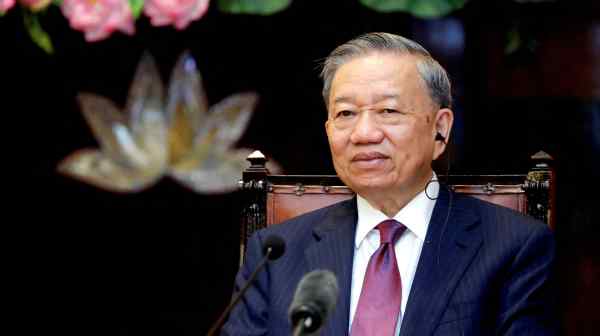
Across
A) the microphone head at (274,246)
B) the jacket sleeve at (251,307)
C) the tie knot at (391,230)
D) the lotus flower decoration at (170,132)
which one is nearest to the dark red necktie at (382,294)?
the tie knot at (391,230)

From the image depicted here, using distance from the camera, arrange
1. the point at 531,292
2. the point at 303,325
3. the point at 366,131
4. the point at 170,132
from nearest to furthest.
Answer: the point at 303,325
the point at 531,292
the point at 366,131
the point at 170,132

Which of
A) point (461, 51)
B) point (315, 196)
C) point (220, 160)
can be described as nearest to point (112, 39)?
point (220, 160)

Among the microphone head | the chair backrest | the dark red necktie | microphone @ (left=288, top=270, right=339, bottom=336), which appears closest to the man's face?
the dark red necktie

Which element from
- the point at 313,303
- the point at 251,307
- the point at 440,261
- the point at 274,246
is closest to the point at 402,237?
the point at 440,261

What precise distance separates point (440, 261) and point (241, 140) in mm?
2363

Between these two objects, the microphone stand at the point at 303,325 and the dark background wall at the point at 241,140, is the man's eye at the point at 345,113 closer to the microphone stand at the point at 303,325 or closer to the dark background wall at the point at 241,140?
the microphone stand at the point at 303,325

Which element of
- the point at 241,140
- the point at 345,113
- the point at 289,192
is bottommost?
the point at 289,192

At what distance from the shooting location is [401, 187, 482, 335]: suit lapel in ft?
5.15

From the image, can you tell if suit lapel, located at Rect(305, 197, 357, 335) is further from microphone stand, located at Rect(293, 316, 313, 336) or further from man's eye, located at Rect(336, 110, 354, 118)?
microphone stand, located at Rect(293, 316, 313, 336)

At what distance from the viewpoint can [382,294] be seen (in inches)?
64.7

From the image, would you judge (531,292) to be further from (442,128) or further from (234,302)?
(234,302)

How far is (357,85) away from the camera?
5.55 feet

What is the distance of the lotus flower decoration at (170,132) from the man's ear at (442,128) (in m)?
2.10

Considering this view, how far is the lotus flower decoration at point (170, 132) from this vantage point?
3.90m
